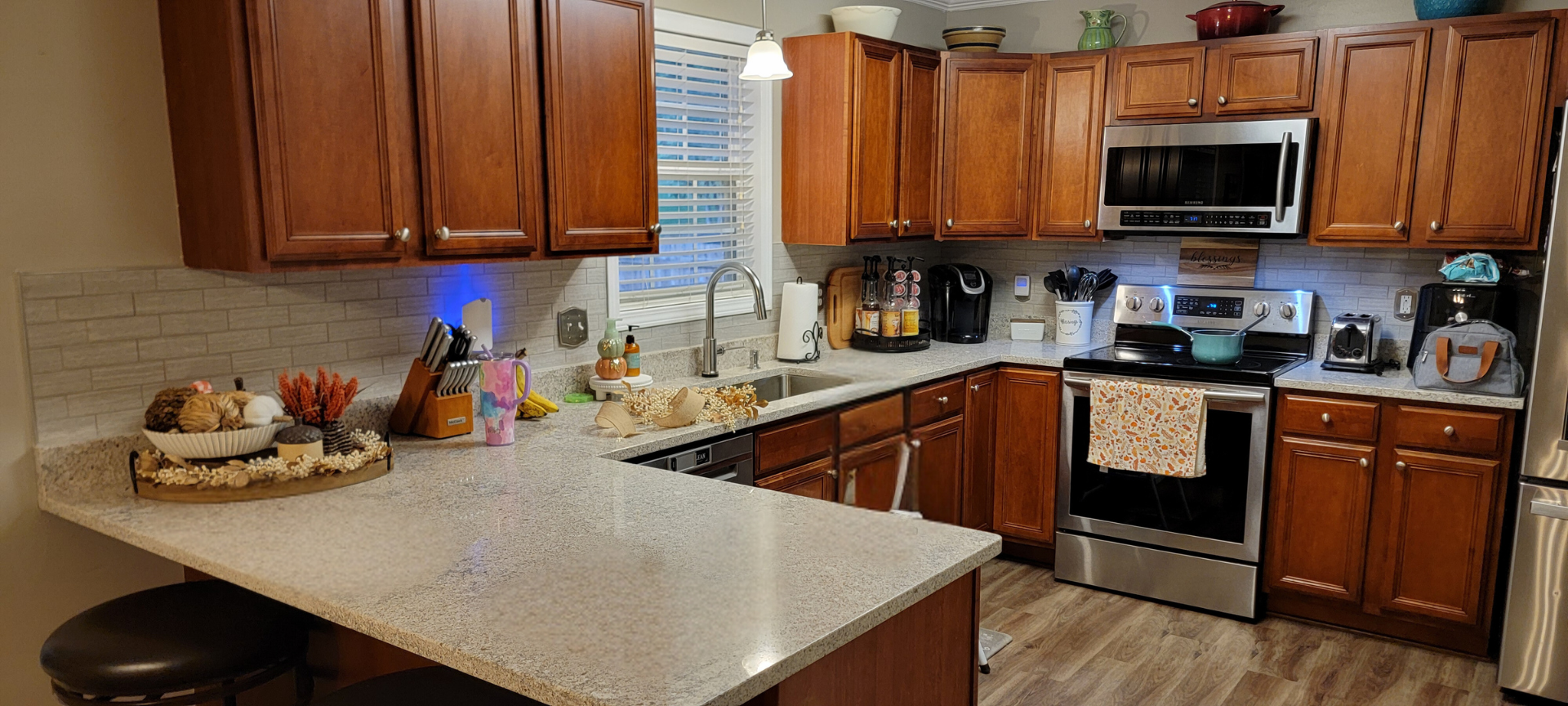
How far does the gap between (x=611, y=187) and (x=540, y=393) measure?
69cm

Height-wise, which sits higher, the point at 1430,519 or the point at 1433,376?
the point at 1433,376

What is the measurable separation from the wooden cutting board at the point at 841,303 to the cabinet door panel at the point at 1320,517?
1.77 m

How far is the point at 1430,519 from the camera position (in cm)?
351

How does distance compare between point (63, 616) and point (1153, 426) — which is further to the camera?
point (1153, 426)

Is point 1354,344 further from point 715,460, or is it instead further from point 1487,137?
point 715,460

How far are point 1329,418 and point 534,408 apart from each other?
2723mm

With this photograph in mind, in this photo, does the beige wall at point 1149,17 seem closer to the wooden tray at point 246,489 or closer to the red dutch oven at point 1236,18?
the red dutch oven at point 1236,18

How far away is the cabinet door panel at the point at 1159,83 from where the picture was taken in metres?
4.07

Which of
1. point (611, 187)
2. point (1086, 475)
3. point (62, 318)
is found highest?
point (611, 187)

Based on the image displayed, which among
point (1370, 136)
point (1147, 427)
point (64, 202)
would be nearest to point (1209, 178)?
point (1370, 136)

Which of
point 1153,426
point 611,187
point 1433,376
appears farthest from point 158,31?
point 1433,376

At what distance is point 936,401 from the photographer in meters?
3.99

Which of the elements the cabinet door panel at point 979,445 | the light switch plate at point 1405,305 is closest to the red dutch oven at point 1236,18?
the light switch plate at point 1405,305

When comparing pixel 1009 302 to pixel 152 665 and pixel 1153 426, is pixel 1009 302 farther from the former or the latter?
pixel 152 665
